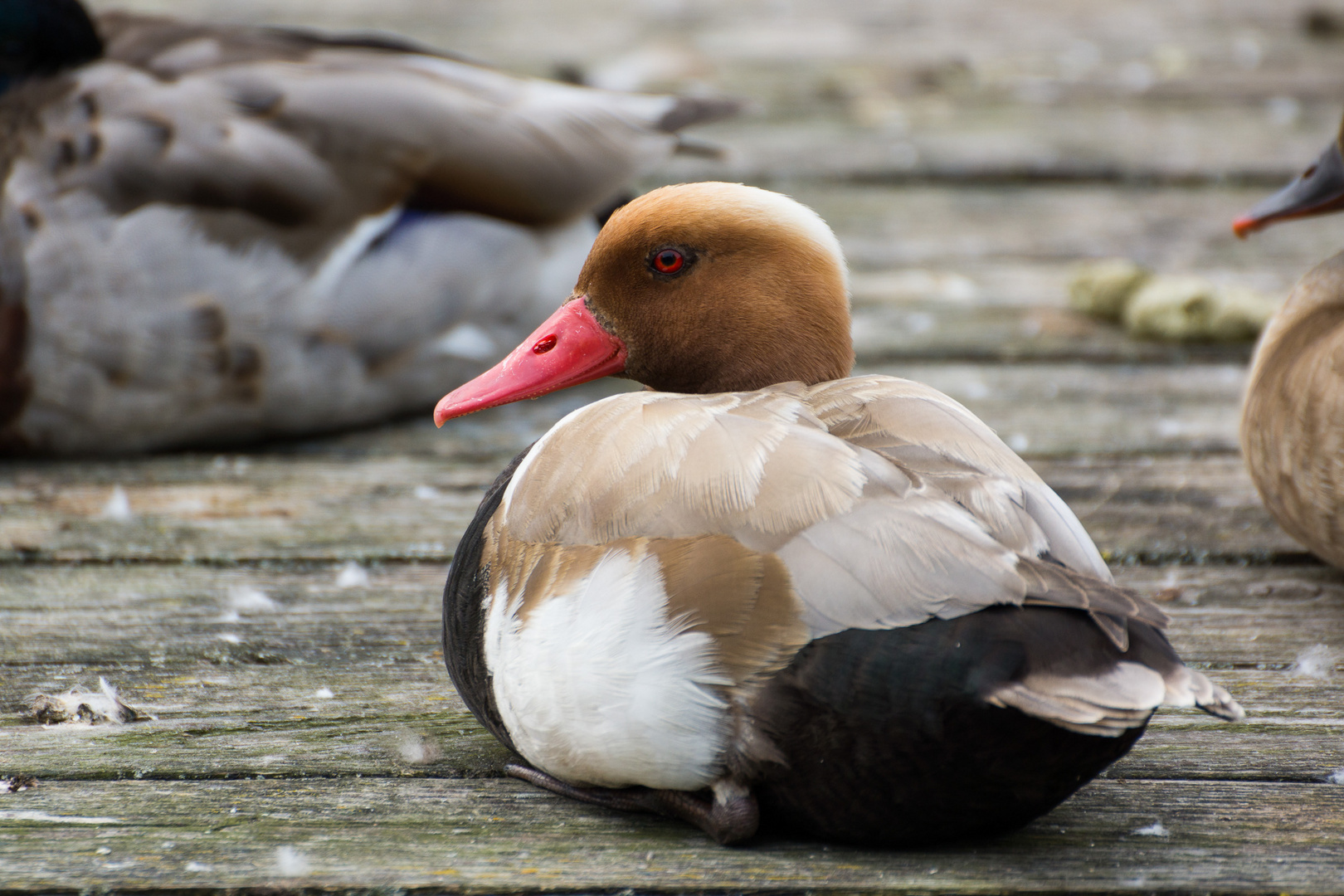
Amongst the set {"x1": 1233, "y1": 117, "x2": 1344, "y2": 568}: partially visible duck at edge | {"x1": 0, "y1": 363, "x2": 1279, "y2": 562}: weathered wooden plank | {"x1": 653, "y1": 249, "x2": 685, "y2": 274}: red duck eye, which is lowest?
{"x1": 0, "y1": 363, "x2": 1279, "y2": 562}: weathered wooden plank

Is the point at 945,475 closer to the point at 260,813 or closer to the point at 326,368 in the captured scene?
the point at 260,813

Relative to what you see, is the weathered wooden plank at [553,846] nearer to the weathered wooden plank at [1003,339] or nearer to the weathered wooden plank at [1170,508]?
the weathered wooden plank at [1170,508]

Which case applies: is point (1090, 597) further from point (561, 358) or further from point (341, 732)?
point (341, 732)

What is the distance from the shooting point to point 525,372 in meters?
2.07

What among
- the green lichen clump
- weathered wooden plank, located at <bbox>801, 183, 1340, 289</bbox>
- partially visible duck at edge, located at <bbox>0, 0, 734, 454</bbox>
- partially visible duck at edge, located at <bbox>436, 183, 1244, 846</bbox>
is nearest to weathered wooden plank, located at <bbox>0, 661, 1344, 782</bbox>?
partially visible duck at edge, located at <bbox>436, 183, 1244, 846</bbox>

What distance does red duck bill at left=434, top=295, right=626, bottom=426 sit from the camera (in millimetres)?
2066

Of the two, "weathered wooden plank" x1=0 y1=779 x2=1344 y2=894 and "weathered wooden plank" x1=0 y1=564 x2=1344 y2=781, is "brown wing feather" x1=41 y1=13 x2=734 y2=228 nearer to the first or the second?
"weathered wooden plank" x1=0 y1=564 x2=1344 y2=781

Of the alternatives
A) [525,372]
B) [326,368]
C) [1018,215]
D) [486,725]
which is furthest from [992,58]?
[486,725]

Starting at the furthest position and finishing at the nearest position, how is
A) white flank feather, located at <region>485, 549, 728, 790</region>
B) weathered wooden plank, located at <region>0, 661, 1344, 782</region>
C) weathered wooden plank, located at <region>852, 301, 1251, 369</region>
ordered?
weathered wooden plank, located at <region>852, 301, 1251, 369</region>
weathered wooden plank, located at <region>0, 661, 1344, 782</region>
white flank feather, located at <region>485, 549, 728, 790</region>

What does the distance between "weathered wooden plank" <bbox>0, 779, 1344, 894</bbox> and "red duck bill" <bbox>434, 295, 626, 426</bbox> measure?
0.58 meters

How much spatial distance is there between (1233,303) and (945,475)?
7.58 feet

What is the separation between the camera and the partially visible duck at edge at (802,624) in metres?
1.42

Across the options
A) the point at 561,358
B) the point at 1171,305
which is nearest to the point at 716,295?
the point at 561,358

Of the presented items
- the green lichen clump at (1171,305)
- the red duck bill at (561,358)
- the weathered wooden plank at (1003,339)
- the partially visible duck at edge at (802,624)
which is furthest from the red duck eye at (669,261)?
the green lichen clump at (1171,305)
